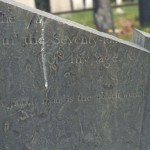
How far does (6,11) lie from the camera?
3.96m

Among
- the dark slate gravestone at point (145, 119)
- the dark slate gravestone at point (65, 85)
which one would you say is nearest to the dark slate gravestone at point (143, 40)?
the dark slate gravestone at point (145, 119)

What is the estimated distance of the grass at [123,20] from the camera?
11707 millimetres

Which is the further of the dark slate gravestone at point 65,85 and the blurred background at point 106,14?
the blurred background at point 106,14

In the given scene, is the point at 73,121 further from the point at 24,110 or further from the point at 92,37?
the point at 92,37

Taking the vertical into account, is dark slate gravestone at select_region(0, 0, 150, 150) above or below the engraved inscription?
below

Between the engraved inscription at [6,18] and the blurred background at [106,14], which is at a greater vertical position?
the engraved inscription at [6,18]

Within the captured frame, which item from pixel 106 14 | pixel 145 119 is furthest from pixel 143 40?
pixel 106 14

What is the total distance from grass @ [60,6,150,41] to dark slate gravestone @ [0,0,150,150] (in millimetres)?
6687

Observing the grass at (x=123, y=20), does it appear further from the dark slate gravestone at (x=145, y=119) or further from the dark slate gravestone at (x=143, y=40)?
the dark slate gravestone at (x=145, y=119)

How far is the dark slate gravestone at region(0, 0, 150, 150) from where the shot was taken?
4.04 m

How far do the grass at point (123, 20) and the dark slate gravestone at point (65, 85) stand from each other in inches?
263

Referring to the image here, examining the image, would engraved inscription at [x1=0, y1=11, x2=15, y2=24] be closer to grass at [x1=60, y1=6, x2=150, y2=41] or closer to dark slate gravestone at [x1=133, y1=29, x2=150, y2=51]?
dark slate gravestone at [x1=133, y1=29, x2=150, y2=51]

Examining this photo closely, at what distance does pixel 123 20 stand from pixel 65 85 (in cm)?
968

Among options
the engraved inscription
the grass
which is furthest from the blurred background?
the engraved inscription
